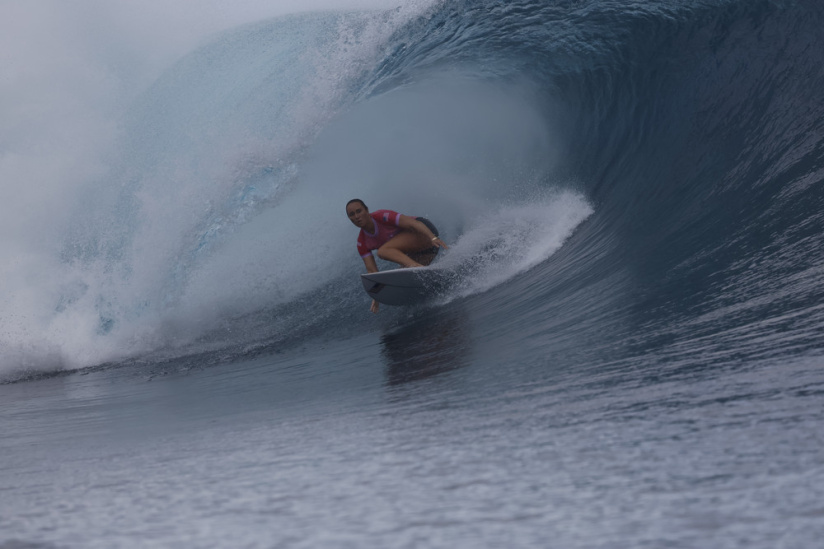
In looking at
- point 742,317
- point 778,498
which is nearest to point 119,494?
point 778,498

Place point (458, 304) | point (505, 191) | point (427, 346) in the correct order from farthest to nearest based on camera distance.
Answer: point (505, 191) < point (458, 304) < point (427, 346)

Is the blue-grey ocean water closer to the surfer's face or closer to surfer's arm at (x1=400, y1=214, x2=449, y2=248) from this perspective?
surfer's arm at (x1=400, y1=214, x2=449, y2=248)

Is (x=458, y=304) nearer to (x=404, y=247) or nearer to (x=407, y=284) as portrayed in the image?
(x=407, y=284)

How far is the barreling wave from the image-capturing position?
4289mm

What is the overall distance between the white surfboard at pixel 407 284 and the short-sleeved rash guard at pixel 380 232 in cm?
53

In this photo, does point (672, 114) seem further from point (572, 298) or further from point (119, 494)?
point (119, 494)

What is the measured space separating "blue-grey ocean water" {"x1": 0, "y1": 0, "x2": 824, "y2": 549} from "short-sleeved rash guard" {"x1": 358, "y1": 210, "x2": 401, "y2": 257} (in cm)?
61

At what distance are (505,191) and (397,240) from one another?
7.44ft

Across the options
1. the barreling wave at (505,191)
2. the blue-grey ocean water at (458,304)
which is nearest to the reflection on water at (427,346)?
the blue-grey ocean water at (458,304)

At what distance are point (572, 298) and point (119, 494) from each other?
3.40 meters

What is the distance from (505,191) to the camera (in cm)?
834

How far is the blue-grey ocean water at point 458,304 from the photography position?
1.51 m

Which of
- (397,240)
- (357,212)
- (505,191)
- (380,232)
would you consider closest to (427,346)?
(357,212)

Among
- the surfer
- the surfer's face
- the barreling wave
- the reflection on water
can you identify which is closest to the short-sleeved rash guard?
the surfer
